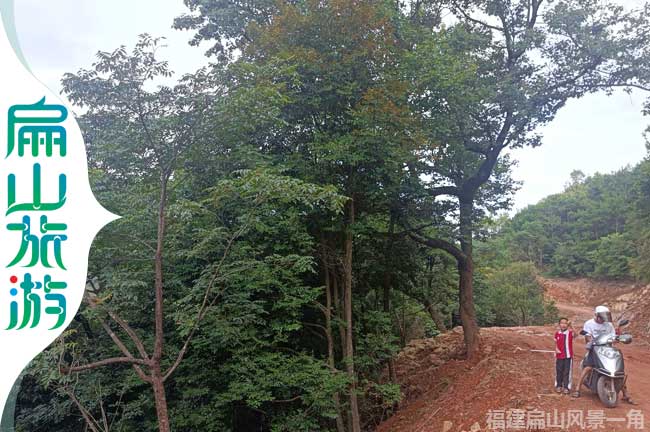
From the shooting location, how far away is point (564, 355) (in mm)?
6488

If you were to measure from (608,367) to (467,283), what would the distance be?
12.7ft

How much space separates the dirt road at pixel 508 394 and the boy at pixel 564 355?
163mm

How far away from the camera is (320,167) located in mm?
7340

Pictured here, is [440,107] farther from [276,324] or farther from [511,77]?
[276,324]

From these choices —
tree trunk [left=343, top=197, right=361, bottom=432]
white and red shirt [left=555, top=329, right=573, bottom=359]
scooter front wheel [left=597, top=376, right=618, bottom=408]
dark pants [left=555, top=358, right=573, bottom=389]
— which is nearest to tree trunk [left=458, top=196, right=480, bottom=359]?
tree trunk [left=343, top=197, right=361, bottom=432]

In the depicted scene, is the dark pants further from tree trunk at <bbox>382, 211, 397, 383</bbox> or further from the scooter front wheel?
tree trunk at <bbox>382, 211, 397, 383</bbox>

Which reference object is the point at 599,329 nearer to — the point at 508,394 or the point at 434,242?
the point at 508,394

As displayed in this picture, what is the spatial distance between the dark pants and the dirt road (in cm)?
16

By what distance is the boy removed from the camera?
6.38 m

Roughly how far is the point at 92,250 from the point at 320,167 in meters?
3.17

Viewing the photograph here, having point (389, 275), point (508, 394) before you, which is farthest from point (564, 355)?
point (389, 275)

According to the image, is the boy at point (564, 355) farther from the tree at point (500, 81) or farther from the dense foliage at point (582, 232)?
the dense foliage at point (582, 232)

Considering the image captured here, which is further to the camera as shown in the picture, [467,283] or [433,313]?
[433,313]

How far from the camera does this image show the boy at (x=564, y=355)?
6383mm
